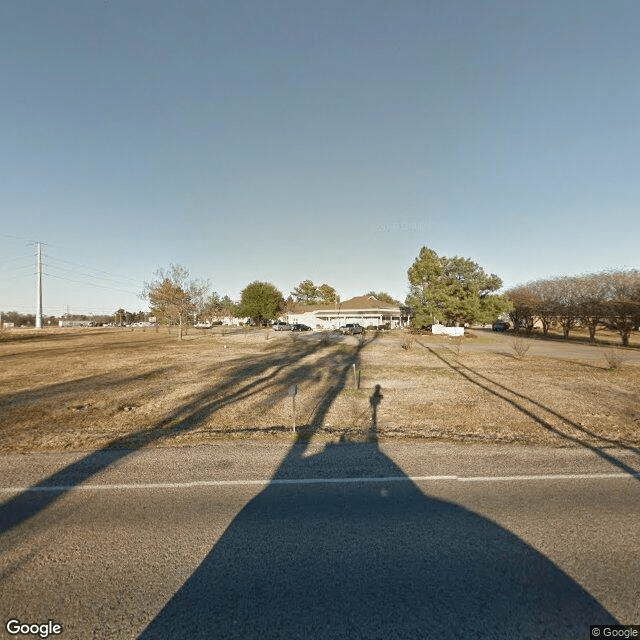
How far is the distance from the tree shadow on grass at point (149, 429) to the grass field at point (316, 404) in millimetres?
58

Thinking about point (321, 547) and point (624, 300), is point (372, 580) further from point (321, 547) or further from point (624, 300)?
point (624, 300)

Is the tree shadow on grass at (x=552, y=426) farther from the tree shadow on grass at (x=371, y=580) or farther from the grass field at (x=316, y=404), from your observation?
the tree shadow on grass at (x=371, y=580)

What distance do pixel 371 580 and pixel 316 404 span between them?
620 centimetres

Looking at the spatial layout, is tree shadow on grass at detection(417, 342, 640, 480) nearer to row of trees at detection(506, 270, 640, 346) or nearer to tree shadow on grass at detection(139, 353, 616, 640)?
tree shadow on grass at detection(139, 353, 616, 640)

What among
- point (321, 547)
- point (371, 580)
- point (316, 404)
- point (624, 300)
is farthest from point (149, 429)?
point (624, 300)

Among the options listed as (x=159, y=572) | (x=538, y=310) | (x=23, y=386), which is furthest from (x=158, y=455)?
(x=538, y=310)

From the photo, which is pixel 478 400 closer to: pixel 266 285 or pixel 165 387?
pixel 165 387

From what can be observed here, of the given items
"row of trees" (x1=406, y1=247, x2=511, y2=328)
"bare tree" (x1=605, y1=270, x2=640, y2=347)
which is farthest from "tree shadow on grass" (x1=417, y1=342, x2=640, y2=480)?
"row of trees" (x1=406, y1=247, x2=511, y2=328)

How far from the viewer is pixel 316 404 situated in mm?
8992

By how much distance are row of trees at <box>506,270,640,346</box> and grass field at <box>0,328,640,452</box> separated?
12382 mm

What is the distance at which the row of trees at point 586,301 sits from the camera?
24.6 m

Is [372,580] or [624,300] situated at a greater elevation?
[624,300]

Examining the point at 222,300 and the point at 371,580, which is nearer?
the point at 371,580

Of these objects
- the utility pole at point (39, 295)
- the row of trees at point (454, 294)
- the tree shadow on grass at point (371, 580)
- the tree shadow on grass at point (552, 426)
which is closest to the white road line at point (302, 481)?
the tree shadow on grass at point (371, 580)
